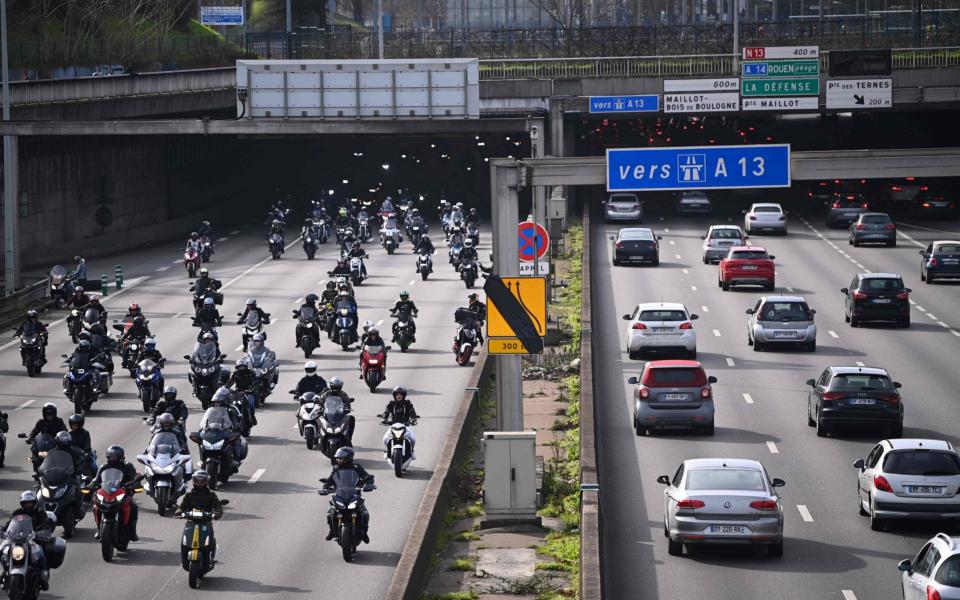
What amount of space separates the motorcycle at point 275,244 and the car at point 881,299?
23.5m

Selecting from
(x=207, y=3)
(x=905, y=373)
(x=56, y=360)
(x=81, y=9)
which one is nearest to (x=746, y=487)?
(x=905, y=373)

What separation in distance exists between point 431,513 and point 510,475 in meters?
1.62

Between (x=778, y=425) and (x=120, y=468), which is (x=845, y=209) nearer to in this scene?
(x=778, y=425)

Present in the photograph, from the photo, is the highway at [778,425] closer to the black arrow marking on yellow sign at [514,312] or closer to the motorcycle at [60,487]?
the black arrow marking on yellow sign at [514,312]

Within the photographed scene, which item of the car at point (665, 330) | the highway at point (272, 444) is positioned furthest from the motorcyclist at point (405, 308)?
the car at point (665, 330)

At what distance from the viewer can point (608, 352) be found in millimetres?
39969

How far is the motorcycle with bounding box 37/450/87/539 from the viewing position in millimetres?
21406

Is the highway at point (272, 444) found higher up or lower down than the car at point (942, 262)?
lower down

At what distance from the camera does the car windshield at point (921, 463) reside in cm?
2148

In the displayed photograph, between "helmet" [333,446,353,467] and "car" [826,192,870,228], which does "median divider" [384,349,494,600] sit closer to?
"helmet" [333,446,353,467]

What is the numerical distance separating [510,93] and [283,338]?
106 feet

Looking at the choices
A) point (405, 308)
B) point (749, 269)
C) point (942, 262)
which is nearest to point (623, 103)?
point (749, 269)

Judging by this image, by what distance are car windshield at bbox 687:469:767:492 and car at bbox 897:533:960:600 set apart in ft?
13.2

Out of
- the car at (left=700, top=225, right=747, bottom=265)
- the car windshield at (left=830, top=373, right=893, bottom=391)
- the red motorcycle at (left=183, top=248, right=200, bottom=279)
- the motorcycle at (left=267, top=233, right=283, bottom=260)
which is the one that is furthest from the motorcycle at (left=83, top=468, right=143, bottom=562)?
the motorcycle at (left=267, top=233, right=283, bottom=260)
